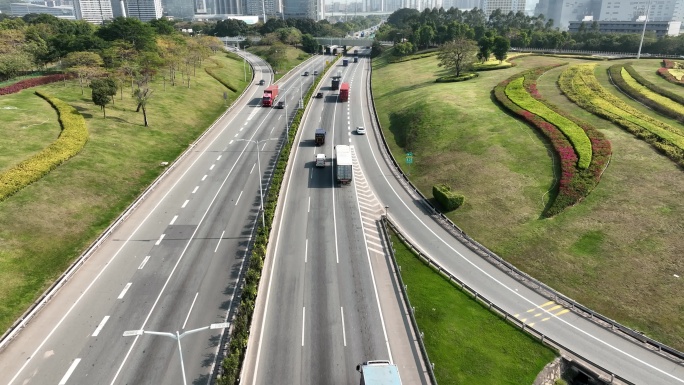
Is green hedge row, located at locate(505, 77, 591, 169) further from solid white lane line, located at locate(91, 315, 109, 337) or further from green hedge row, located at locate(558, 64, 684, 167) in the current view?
solid white lane line, located at locate(91, 315, 109, 337)

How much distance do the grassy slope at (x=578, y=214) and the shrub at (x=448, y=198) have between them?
1.06 meters

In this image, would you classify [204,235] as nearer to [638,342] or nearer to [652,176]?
[638,342]

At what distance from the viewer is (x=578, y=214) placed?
48.7 m

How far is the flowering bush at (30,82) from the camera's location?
281 ft

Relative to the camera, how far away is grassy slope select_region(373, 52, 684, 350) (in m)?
38.9

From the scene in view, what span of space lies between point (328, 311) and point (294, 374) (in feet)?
24.5

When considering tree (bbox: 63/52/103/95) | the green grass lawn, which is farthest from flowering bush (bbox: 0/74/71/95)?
the green grass lawn

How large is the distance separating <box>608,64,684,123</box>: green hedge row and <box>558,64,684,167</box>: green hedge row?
3.82 meters

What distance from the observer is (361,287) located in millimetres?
40406

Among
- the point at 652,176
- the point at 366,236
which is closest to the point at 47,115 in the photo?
the point at 366,236

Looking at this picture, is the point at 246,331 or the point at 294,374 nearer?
the point at 294,374

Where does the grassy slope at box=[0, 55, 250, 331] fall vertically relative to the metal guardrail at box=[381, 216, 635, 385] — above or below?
above

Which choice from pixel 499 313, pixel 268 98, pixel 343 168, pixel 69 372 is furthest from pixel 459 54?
pixel 69 372

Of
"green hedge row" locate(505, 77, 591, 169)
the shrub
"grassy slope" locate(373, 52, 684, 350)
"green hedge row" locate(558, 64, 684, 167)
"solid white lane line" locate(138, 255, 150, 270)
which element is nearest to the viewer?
"grassy slope" locate(373, 52, 684, 350)
